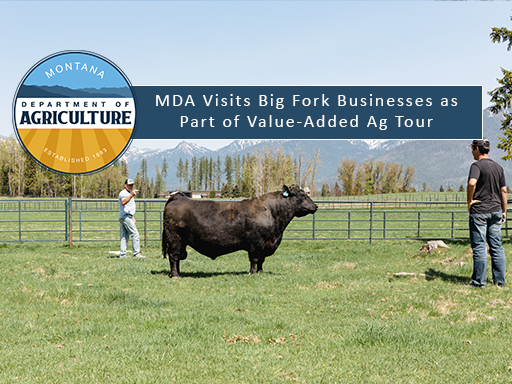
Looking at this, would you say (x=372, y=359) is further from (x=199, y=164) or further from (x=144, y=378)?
(x=199, y=164)

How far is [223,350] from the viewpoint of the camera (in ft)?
15.8

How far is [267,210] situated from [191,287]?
2484 mm

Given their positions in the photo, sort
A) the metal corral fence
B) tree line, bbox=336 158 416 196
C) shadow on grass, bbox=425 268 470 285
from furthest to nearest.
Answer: tree line, bbox=336 158 416 196, the metal corral fence, shadow on grass, bbox=425 268 470 285

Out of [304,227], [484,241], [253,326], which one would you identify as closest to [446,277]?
[484,241]

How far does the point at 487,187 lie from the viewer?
727 centimetres

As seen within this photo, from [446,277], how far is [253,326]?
4.40 metres

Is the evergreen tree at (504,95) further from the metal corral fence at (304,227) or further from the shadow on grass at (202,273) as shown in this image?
the shadow on grass at (202,273)

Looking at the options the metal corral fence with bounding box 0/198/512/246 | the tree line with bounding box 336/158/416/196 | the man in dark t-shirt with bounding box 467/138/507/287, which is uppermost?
the tree line with bounding box 336/158/416/196

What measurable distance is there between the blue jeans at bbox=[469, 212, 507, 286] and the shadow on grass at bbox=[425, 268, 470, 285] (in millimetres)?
523

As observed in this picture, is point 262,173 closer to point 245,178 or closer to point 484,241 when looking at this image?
point 245,178

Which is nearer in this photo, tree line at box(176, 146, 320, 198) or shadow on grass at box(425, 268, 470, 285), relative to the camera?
shadow on grass at box(425, 268, 470, 285)

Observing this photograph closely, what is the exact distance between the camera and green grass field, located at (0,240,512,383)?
429cm

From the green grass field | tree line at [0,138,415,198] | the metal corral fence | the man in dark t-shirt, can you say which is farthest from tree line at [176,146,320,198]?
the man in dark t-shirt

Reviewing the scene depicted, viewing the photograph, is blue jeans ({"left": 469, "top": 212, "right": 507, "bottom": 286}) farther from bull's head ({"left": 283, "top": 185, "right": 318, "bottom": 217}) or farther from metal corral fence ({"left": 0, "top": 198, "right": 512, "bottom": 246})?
bull's head ({"left": 283, "top": 185, "right": 318, "bottom": 217})
